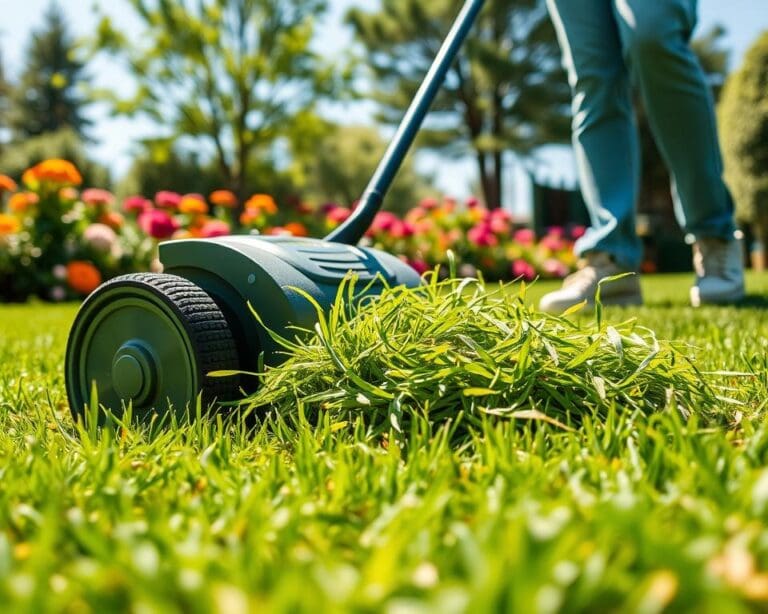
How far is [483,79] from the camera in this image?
20609 millimetres

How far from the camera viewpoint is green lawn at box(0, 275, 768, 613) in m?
0.55

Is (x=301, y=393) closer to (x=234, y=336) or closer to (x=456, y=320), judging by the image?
(x=234, y=336)

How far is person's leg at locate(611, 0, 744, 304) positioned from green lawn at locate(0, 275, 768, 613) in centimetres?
180

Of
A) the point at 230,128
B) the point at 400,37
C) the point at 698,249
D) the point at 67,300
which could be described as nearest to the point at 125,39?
the point at 230,128

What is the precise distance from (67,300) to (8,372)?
4.75 m

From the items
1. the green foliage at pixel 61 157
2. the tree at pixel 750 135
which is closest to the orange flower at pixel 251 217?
the tree at pixel 750 135

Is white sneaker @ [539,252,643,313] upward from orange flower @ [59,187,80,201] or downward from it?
downward

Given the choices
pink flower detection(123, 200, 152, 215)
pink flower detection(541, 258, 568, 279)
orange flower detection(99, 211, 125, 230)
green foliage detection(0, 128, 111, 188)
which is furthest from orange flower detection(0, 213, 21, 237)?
green foliage detection(0, 128, 111, 188)

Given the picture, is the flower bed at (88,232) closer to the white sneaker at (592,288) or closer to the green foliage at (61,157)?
the white sneaker at (592,288)

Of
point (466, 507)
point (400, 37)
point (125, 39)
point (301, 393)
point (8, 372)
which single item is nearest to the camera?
point (466, 507)

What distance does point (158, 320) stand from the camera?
144 cm

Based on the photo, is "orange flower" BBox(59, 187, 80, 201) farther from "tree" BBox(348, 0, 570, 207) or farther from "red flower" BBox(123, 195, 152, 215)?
"tree" BBox(348, 0, 570, 207)

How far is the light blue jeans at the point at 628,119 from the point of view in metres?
2.85

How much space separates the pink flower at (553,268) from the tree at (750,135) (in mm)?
6506
